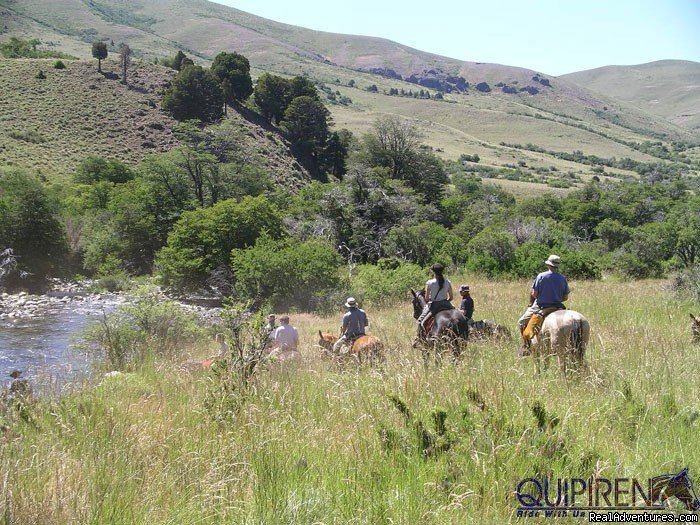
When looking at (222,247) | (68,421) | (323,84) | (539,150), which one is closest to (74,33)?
(323,84)

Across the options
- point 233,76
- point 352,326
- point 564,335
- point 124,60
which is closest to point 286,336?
point 352,326

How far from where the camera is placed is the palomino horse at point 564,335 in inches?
248

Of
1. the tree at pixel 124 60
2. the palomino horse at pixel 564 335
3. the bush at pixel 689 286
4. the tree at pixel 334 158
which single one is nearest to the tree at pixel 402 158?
the tree at pixel 334 158

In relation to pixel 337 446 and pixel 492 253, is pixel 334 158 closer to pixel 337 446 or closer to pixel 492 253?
pixel 492 253

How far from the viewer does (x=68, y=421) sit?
13.2 feet

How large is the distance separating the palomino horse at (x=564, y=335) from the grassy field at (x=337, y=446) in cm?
106

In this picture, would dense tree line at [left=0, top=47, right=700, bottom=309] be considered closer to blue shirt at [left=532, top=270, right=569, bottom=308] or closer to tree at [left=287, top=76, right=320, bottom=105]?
blue shirt at [left=532, top=270, right=569, bottom=308]

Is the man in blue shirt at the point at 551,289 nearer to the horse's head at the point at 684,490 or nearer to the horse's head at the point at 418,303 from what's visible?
the horse's head at the point at 418,303

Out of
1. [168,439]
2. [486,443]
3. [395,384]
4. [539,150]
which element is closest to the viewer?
[486,443]

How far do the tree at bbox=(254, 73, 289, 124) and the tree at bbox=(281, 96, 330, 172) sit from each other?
3.42 m

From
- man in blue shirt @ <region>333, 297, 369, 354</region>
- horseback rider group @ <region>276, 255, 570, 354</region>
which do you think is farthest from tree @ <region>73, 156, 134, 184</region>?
man in blue shirt @ <region>333, 297, 369, 354</region>

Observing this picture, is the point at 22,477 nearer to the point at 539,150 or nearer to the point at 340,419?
the point at 340,419

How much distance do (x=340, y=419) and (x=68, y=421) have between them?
Answer: 2.03m

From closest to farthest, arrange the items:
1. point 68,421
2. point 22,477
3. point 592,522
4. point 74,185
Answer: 1. point 592,522
2. point 22,477
3. point 68,421
4. point 74,185
